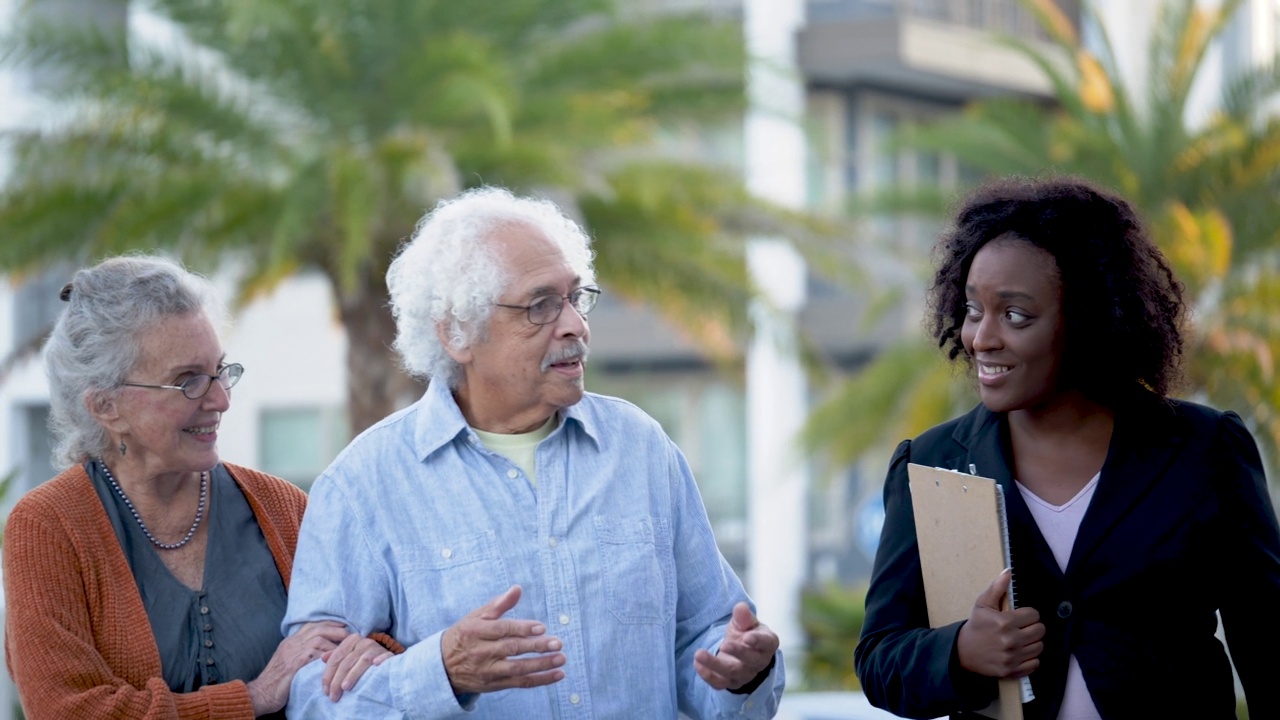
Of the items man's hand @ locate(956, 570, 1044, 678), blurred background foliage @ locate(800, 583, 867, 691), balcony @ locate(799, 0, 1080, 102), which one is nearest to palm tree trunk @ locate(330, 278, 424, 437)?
blurred background foliage @ locate(800, 583, 867, 691)

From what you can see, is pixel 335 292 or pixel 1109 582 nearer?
pixel 1109 582

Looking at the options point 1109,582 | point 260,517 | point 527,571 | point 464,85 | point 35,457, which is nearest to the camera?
point 1109,582

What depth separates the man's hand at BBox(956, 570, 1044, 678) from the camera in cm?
304

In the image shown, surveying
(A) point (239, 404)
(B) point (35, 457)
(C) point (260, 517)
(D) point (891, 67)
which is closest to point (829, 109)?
(D) point (891, 67)

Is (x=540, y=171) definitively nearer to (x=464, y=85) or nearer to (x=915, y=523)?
(x=464, y=85)

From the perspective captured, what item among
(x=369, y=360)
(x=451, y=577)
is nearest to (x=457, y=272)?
(x=451, y=577)

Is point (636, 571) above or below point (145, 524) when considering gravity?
below

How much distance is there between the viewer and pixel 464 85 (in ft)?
31.6

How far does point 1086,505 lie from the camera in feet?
10.6

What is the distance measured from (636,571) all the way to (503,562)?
28 centimetres

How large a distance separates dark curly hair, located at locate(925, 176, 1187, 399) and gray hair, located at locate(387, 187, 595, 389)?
90 centimetres

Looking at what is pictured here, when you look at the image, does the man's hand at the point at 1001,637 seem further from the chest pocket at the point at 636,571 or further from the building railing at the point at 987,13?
the building railing at the point at 987,13

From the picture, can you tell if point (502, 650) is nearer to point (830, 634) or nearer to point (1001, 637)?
point (1001, 637)

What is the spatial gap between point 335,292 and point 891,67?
520 inches
